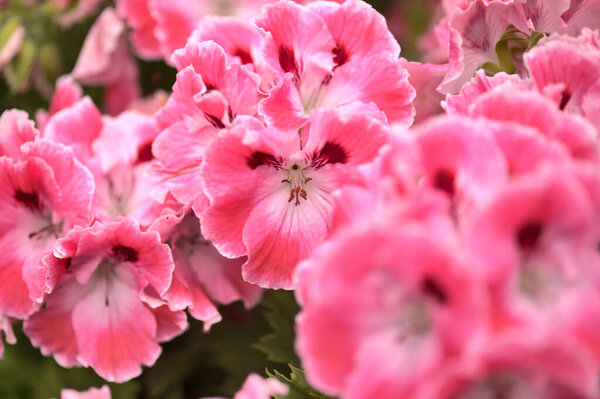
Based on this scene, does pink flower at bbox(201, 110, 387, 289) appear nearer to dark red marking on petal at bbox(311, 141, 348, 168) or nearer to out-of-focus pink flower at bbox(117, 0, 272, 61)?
dark red marking on petal at bbox(311, 141, 348, 168)

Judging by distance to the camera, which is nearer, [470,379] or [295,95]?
[470,379]

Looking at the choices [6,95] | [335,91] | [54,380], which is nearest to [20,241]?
[54,380]

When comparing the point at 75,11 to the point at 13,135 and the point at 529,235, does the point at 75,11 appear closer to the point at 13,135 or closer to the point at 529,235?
the point at 13,135

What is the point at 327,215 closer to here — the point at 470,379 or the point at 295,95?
the point at 295,95

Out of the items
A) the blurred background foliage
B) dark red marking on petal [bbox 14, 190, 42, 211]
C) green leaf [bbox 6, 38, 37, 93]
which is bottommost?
the blurred background foliage

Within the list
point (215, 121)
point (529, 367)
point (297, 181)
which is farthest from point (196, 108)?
point (529, 367)

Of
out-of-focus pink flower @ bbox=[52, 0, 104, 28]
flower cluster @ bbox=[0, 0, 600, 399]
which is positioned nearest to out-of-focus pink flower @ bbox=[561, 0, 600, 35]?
flower cluster @ bbox=[0, 0, 600, 399]
